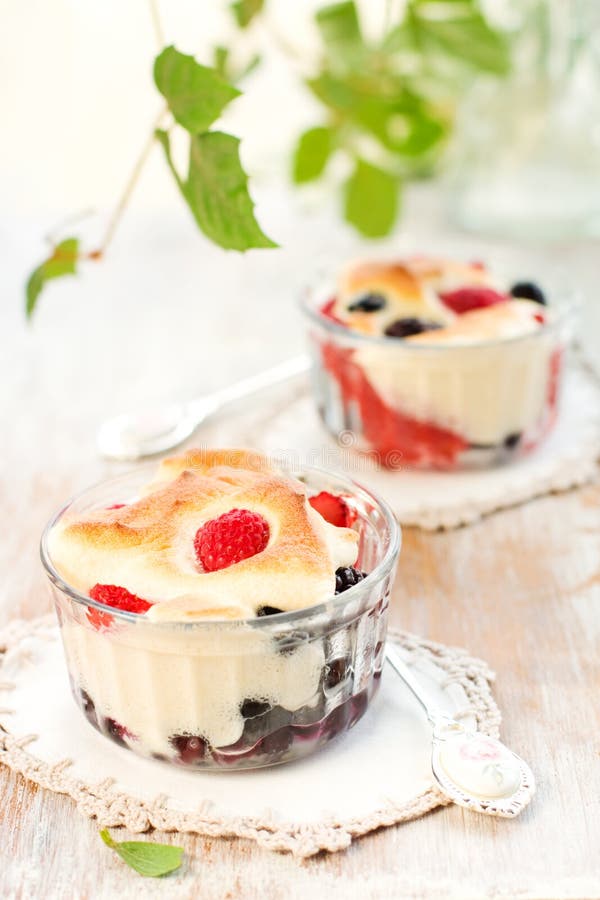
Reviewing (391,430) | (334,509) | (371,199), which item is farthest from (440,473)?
(371,199)

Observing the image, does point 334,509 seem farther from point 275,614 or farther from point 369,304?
point 369,304

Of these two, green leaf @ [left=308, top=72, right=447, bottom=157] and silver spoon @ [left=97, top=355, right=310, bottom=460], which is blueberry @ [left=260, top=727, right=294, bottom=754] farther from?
green leaf @ [left=308, top=72, right=447, bottom=157]

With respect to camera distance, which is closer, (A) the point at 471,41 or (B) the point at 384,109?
(A) the point at 471,41

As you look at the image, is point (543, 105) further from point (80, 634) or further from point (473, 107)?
point (80, 634)

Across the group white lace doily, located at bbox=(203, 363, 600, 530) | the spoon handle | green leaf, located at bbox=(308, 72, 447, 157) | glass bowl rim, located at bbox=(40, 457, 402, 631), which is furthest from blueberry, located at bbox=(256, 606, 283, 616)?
green leaf, located at bbox=(308, 72, 447, 157)

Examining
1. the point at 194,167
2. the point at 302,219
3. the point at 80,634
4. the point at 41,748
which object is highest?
the point at 194,167

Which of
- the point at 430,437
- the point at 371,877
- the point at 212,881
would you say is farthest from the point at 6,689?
the point at 430,437
